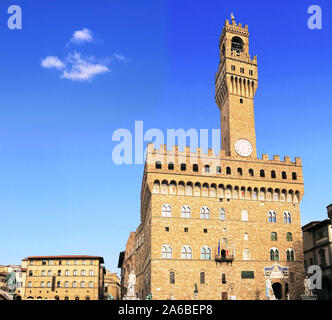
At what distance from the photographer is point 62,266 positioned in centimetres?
8338

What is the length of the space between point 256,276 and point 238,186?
1167cm

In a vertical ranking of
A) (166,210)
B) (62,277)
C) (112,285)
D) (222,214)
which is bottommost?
(112,285)

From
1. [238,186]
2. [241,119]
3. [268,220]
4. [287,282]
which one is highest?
[241,119]

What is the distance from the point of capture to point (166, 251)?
48.4 m

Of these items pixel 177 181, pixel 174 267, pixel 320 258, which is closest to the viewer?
pixel 174 267

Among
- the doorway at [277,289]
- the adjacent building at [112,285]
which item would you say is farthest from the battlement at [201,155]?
the adjacent building at [112,285]

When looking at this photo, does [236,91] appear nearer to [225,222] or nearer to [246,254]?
[225,222]

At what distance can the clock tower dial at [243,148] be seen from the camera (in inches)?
2151

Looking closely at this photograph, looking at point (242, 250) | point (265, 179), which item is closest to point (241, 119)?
point (265, 179)

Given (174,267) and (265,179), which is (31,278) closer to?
(174,267)

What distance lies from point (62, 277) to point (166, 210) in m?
43.1

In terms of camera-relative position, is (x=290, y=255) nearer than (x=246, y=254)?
No

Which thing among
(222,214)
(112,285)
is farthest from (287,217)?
(112,285)

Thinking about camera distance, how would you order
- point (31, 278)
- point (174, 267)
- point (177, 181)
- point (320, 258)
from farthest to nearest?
point (31, 278) < point (320, 258) < point (177, 181) < point (174, 267)
